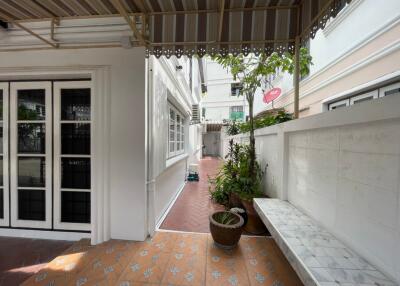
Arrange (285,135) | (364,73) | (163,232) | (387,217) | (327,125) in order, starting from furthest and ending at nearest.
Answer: (364,73) < (163,232) < (285,135) < (327,125) < (387,217)

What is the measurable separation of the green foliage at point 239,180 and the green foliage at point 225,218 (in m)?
0.66

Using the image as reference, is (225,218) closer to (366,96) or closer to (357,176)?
(357,176)

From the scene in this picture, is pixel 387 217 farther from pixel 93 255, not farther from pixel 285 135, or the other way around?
pixel 93 255

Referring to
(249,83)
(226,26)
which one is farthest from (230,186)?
(226,26)

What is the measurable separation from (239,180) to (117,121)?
255 cm

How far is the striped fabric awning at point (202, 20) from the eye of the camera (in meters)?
2.51

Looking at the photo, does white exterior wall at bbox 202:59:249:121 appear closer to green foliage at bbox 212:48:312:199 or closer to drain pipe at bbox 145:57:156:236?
green foliage at bbox 212:48:312:199

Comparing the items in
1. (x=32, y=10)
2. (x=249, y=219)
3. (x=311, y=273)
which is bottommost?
(x=249, y=219)

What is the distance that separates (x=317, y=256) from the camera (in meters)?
1.54

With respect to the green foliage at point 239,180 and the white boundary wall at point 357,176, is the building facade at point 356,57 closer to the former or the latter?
the white boundary wall at point 357,176

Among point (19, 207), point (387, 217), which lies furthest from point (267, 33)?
point (19, 207)

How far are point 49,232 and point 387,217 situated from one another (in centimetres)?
432

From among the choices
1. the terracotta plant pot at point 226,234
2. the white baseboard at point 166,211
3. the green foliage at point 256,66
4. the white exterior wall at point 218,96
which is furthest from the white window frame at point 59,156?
the white exterior wall at point 218,96

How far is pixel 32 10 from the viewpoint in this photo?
2572mm
